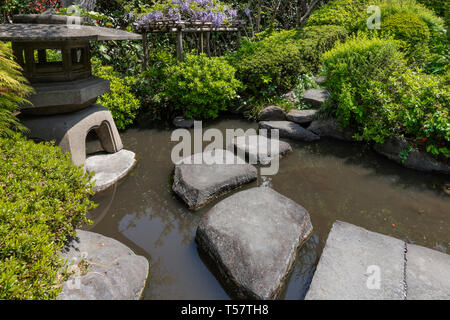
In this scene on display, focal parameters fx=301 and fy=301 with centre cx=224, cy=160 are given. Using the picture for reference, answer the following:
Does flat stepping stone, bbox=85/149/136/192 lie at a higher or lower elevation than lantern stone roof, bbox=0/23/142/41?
lower

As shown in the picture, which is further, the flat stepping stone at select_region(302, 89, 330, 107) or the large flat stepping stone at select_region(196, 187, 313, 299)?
the flat stepping stone at select_region(302, 89, 330, 107)

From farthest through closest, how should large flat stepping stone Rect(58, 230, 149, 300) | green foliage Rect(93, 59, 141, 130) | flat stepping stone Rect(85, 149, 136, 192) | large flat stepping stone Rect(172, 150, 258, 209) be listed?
1. green foliage Rect(93, 59, 141, 130)
2. flat stepping stone Rect(85, 149, 136, 192)
3. large flat stepping stone Rect(172, 150, 258, 209)
4. large flat stepping stone Rect(58, 230, 149, 300)

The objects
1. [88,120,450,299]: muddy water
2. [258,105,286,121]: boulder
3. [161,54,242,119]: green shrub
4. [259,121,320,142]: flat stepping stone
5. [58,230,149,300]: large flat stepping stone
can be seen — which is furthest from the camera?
[258,105,286,121]: boulder

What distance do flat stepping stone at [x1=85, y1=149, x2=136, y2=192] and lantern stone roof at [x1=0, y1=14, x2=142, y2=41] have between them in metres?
2.03

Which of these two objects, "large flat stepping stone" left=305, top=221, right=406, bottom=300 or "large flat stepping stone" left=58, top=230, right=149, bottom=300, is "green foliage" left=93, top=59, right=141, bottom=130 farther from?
"large flat stepping stone" left=305, top=221, right=406, bottom=300

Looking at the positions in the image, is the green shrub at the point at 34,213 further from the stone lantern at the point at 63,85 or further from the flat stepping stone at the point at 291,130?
the flat stepping stone at the point at 291,130

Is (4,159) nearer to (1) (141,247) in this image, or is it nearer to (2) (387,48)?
(1) (141,247)

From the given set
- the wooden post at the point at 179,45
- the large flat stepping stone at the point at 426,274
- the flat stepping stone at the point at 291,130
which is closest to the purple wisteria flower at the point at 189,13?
the wooden post at the point at 179,45

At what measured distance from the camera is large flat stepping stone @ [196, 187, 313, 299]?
9.89ft

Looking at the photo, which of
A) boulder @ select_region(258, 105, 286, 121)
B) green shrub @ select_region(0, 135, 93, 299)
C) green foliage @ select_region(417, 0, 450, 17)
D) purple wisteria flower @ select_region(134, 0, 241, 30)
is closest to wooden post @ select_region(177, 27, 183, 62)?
purple wisteria flower @ select_region(134, 0, 241, 30)

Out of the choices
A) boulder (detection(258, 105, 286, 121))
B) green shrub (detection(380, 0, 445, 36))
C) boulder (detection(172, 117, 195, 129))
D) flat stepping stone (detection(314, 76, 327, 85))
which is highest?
green shrub (detection(380, 0, 445, 36))

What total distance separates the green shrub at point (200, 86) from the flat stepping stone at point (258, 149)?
5.29 ft

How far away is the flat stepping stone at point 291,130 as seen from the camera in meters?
7.05
